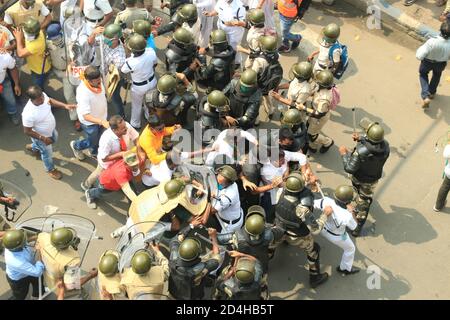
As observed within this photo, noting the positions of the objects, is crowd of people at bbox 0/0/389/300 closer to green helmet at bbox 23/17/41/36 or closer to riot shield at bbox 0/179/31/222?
green helmet at bbox 23/17/41/36

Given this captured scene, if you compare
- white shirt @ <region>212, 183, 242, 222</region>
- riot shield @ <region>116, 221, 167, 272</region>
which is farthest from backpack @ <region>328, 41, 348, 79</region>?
riot shield @ <region>116, 221, 167, 272</region>

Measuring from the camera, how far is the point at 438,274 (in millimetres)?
7312

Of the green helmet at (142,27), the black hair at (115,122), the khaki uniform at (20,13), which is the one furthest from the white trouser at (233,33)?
the black hair at (115,122)

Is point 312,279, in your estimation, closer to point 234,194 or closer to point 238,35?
point 234,194

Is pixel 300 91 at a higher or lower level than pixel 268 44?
lower

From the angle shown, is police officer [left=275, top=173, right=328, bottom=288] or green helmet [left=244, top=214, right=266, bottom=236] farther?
police officer [left=275, top=173, right=328, bottom=288]

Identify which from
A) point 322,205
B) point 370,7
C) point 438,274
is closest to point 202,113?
point 322,205

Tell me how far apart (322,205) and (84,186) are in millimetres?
3313

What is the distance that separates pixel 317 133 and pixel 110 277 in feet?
12.9

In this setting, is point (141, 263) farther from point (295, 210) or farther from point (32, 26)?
point (32, 26)

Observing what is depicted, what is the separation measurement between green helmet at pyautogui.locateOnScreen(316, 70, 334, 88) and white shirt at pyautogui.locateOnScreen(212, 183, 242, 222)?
203 centimetres

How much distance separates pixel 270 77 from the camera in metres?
8.20

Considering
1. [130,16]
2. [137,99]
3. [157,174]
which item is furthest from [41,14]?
[157,174]

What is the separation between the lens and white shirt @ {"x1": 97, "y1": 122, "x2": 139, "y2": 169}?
7.01 m
